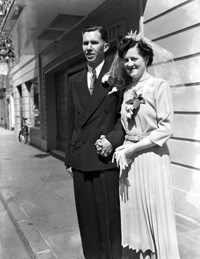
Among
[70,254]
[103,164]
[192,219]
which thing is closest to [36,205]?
[70,254]

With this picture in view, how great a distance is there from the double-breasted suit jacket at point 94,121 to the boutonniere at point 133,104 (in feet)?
0.88

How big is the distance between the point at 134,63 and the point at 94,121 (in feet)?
1.93

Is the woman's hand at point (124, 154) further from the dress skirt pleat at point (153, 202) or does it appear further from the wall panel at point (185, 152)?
the wall panel at point (185, 152)

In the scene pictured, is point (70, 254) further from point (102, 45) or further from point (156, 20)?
point (156, 20)

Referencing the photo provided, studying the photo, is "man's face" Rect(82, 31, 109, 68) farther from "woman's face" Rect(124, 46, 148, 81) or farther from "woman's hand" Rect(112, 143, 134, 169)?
"woman's hand" Rect(112, 143, 134, 169)

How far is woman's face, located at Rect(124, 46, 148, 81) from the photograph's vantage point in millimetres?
2172

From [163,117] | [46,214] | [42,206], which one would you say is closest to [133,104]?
[163,117]

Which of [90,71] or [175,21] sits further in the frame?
[175,21]

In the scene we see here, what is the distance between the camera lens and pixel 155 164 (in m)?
2.18

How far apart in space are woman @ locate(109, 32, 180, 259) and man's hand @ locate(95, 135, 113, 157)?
143mm

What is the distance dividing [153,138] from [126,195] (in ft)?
1.75

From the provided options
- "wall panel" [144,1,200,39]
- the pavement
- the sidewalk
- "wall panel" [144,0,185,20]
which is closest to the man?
the pavement

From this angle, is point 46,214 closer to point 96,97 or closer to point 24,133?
point 96,97

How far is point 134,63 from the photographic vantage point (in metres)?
2.17
